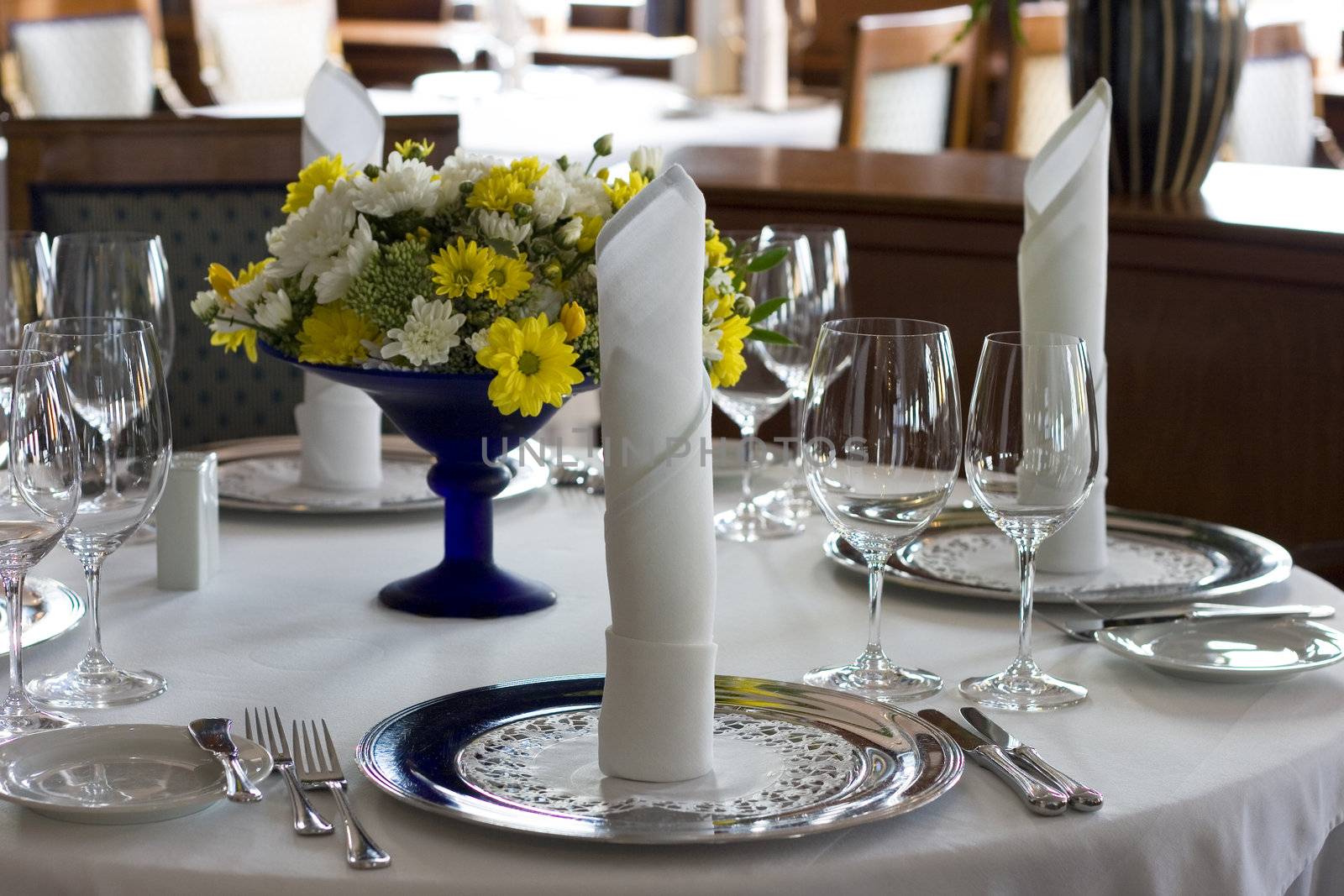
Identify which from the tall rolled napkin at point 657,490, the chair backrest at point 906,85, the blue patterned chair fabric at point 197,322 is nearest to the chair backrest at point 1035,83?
the chair backrest at point 906,85

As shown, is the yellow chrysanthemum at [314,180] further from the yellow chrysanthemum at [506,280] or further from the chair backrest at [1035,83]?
the chair backrest at [1035,83]

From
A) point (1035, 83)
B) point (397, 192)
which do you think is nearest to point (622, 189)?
point (397, 192)

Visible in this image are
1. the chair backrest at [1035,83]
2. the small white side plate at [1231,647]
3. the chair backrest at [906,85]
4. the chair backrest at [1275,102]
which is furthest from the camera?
the chair backrest at [1275,102]

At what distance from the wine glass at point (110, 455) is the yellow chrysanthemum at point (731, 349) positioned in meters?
0.40

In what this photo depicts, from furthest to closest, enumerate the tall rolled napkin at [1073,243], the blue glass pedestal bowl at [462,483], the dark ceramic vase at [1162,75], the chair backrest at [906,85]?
the chair backrest at [906,85]
the dark ceramic vase at [1162,75]
the tall rolled napkin at [1073,243]
the blue glass pedestal bowl at [462,483]

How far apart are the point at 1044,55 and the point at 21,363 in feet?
11.0

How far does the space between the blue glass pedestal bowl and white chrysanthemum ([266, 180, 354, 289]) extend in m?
0.07

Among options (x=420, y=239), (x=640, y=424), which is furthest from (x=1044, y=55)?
(x=640, y=424)

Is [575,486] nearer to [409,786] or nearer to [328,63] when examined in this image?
[328,63]

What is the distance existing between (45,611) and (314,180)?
38 cm

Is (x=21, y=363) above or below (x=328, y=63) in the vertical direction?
below

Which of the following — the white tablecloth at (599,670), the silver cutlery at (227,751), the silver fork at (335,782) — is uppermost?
the silver cutlery at (227,751)

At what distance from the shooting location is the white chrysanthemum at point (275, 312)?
118 centimetres

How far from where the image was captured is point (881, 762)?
924mm
